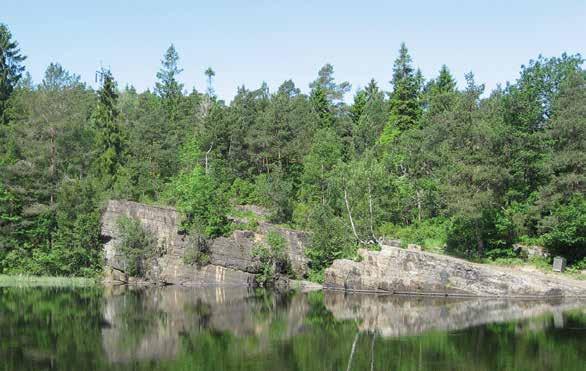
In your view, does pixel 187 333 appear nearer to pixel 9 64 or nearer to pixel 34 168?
pixel 34 168

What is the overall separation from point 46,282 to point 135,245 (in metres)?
9.02

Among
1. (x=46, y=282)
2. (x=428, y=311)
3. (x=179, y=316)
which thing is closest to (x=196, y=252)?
(x=46, y=282)

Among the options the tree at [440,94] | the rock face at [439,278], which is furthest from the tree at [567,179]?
the tree at [440,94]

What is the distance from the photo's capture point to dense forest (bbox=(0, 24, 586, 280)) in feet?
153

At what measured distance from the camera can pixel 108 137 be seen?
67438 millimetres

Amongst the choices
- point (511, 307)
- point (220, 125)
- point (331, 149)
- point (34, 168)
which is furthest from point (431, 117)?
point (34, 168)

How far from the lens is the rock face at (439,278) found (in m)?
43.4

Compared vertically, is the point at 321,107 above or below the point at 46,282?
above

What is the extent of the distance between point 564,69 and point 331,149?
22497 millimetres

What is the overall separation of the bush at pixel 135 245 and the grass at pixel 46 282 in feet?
12.4

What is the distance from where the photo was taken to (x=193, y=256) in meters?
54.6

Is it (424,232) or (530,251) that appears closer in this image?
(530,251)

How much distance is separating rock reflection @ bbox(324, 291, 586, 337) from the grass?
23214 mm

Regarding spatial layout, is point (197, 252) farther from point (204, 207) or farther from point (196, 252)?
point (204, 207)
